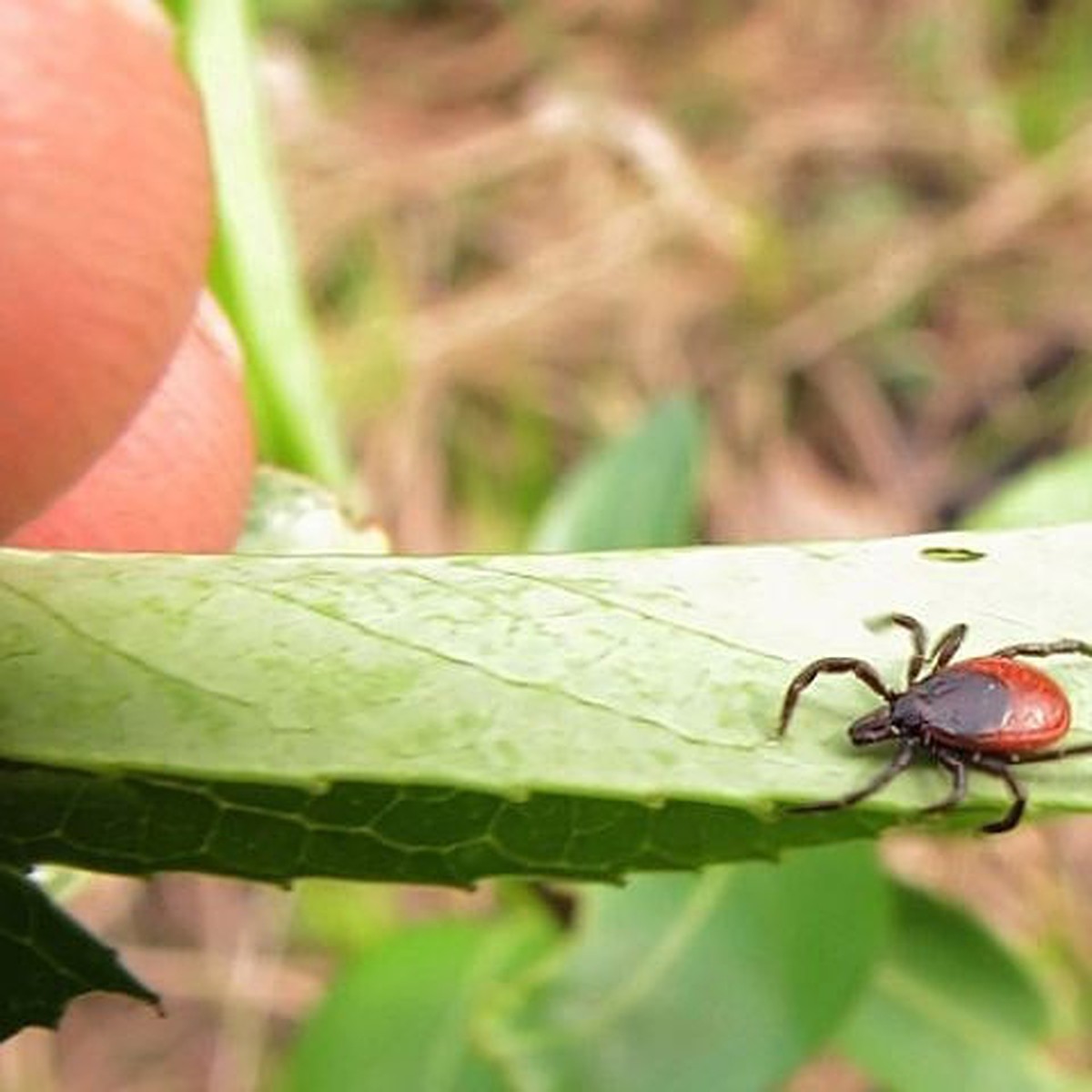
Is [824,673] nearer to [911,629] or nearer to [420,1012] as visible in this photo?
[911,629]

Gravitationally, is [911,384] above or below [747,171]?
Answer: below

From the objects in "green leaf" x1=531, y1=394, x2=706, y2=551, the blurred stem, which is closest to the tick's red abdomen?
the blurred stem

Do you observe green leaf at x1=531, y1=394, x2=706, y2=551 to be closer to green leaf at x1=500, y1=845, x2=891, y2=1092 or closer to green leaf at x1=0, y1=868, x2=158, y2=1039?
green leaf at x1=500, y1=845, x2=891, y2=1092

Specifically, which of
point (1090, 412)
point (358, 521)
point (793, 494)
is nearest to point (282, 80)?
point (793, 494)

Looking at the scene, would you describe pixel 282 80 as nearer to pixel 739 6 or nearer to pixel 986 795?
pixel 739 6

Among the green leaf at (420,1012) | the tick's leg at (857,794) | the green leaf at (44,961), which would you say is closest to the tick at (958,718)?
the tick's leg at (857,794)

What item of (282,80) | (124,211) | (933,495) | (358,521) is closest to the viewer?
(124,211)
